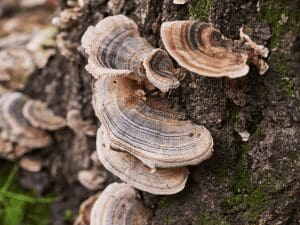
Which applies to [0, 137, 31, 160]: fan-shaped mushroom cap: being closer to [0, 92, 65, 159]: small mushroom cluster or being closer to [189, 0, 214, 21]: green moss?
[0, 92, 65, 159]: small mushroom cluster

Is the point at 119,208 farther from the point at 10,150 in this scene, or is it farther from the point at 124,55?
the point at 10,150

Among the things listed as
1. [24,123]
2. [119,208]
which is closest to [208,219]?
[119,208]

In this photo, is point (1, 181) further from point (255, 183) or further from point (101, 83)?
point (255, 183)

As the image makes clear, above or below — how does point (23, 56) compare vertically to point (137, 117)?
below

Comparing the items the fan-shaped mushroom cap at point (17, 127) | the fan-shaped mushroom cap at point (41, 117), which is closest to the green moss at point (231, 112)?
the fan-shaped mushroom cap at point (41, 117)

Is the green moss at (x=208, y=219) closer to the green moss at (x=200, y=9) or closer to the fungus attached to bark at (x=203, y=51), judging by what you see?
the fungus attached to bark at (x=203, y=51)

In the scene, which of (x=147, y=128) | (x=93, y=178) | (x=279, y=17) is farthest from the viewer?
(x=93, y=178)
